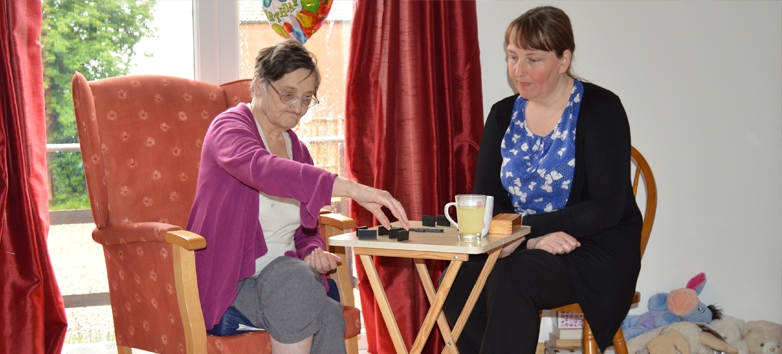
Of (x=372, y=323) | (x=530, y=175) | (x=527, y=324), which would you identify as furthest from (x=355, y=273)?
(x=527, y=324)

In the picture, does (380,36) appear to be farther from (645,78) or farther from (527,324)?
(527,324)

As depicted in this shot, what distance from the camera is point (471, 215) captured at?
152 cm

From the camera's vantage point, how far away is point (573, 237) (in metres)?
1.87

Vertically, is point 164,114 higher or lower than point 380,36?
lower

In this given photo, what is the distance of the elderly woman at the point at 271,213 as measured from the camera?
1.57 metres

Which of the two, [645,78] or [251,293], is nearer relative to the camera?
[251,293]

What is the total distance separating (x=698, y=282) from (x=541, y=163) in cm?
121

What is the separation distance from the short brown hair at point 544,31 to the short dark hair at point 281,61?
2.02 ft

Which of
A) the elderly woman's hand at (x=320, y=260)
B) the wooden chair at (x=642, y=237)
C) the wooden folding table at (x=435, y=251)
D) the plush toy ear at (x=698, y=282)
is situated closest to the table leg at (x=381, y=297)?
the wooden folding table at (x=435, y=251)

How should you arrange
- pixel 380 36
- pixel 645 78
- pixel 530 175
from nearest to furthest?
pixel 530 175 → pixel 380 36 → pixel 645 78

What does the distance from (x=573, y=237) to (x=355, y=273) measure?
3.78ft

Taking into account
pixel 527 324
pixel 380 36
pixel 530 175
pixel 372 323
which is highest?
pixel 380 36

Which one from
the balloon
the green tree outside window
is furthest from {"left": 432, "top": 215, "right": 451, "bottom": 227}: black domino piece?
the green tree outside window

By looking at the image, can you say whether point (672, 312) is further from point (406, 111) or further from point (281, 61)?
point (281, 61)
